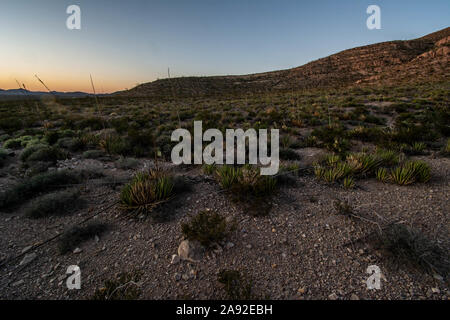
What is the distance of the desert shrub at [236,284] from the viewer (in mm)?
2035

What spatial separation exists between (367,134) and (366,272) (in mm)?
6392

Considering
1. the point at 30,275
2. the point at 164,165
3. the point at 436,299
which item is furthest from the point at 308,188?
the point at 30,275

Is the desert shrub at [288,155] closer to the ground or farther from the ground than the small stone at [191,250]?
farther from the ground

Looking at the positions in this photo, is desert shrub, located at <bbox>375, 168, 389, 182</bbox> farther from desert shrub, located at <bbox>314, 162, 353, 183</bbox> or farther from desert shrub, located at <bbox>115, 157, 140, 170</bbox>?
desert shrub, located at <bbox>115, 157, 140, 170</bbox>

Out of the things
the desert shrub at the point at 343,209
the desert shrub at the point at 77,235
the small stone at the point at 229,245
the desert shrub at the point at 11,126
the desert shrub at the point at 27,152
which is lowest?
the small stone at the point at 229,245

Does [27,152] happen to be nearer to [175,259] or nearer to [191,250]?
[175,259]

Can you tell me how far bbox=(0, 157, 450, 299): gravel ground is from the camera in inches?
84.9

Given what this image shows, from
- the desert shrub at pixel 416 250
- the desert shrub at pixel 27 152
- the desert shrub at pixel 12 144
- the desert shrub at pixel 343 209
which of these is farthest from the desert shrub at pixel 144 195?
the desert shrub at pixel 12 144

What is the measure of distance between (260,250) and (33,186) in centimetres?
470

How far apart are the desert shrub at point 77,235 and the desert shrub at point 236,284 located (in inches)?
83.6

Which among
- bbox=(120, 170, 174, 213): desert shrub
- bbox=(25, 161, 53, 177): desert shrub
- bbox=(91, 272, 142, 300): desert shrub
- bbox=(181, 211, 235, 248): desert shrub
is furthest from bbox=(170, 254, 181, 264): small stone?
bbox=(25, 161, 53, 177): desert shrub

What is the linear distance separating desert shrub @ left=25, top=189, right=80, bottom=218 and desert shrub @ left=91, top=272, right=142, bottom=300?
2.12 m

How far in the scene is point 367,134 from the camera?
7.07 meters

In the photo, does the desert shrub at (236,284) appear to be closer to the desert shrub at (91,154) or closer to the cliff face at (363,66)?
the desert shrub at (91,154)
